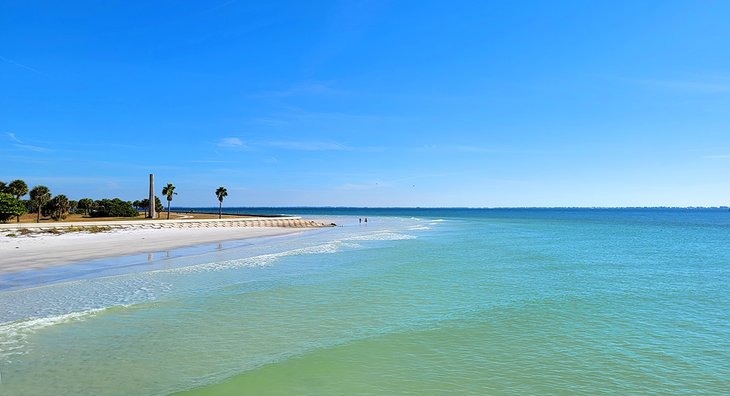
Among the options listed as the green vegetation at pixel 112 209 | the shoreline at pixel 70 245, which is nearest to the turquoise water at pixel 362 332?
the shoreline at pixel 70 245

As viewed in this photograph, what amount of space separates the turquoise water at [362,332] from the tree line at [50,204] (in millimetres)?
43183

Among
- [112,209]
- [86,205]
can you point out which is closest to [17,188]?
[112,209]

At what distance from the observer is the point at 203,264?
26062 mm

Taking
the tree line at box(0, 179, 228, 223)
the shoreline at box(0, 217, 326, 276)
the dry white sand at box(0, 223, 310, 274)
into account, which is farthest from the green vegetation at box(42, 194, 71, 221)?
the dry white sand at box(0, 223, 310, 274)

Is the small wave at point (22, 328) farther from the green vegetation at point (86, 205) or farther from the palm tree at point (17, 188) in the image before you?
the green vegetation at point (86, 205)

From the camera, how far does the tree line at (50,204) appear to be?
54594mm

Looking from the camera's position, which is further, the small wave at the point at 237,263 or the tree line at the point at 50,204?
the tree line at the point at 50,204

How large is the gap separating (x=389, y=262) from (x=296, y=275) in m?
7.28

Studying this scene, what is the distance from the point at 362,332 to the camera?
1182 cm

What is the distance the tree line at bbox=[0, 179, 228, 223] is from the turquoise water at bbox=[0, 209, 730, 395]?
43183mm

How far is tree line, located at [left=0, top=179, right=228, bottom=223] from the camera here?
5459 cm

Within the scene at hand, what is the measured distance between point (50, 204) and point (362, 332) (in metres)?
69.7

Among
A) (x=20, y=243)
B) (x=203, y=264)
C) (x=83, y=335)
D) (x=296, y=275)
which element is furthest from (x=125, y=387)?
(x=20, y=243)

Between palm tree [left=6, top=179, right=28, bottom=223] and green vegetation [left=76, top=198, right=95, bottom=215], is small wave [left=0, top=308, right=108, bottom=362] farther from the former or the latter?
green vegetation [left=76, top=198, right=95, bottom=215]
